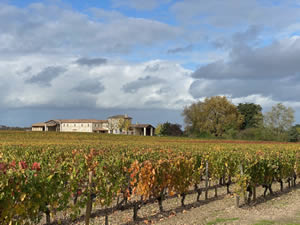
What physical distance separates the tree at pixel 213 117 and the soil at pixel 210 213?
73.2 m

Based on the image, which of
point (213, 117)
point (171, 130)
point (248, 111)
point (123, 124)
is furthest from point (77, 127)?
point (248, 111)

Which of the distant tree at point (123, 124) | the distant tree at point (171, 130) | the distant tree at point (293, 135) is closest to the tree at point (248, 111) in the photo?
the distant tree at point (171, 130)

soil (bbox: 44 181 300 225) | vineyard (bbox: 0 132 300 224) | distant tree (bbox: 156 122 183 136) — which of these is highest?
distant tree (bbox: 156 122 183 136)

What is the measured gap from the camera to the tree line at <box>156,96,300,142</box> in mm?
74000

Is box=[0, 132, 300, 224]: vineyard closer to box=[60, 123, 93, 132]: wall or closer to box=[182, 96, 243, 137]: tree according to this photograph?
box=[182, 96, 243, 137]: tree

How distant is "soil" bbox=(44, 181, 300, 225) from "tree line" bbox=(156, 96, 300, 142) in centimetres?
6247

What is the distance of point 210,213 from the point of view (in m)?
10.9

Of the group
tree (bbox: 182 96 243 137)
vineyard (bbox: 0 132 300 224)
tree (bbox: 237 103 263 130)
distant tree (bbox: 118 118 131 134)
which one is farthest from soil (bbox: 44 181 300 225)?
distant tree (bbox: 118 118 131 134)

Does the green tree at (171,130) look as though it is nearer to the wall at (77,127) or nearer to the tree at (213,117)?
the tree at (213,117)

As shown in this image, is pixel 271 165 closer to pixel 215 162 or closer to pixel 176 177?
pixel 215 162

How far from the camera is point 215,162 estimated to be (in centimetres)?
1555

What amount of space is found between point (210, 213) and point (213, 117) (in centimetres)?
7864

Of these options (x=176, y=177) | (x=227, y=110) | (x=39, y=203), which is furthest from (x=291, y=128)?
(x=39, y=203)

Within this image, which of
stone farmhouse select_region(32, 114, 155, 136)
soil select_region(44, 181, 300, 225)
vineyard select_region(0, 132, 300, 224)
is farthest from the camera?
stone farmhouse select_region(32, 114, 155, 136)
